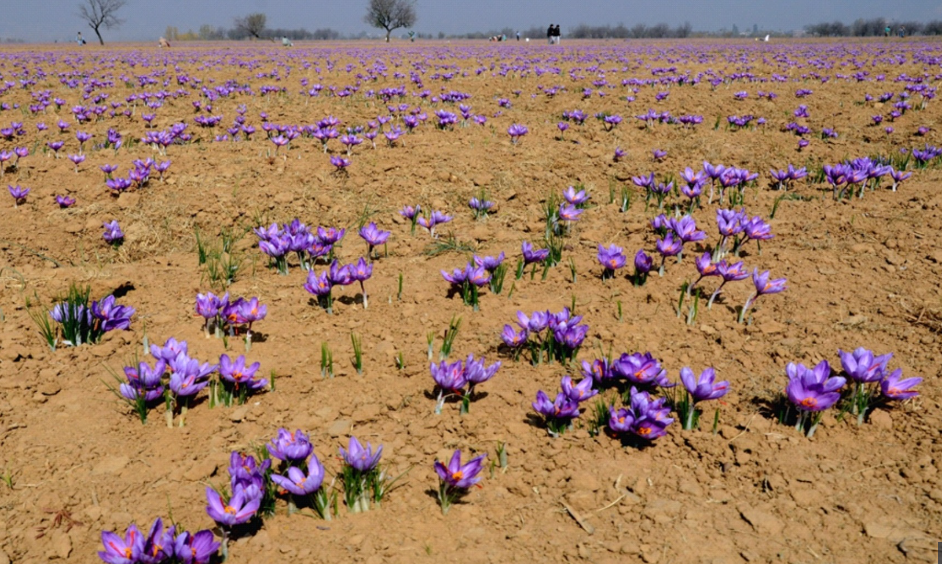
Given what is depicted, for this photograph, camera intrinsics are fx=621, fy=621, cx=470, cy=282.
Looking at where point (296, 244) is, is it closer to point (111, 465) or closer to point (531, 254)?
point (531, 254)

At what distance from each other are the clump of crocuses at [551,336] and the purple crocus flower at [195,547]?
1830 millimetres

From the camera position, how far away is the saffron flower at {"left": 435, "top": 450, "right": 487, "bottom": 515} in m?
2.38

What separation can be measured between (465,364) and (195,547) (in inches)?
57.6

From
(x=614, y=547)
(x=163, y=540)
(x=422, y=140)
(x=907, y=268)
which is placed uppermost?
(x=422, y=140)

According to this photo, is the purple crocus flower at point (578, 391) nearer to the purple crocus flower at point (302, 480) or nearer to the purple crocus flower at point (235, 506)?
the purple crocus flower at point (302, 480)

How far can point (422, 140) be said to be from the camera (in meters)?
8.41

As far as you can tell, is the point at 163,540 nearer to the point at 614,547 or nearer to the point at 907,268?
the point at 614,547

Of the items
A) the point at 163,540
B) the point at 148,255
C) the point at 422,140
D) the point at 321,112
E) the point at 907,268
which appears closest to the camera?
the point at 163,540

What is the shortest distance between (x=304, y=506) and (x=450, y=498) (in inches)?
23.2

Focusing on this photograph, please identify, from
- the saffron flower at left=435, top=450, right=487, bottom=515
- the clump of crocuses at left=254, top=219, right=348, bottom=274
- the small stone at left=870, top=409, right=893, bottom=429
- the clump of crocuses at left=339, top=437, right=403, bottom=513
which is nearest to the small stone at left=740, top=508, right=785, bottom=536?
the small stone at left=870, top=409, right=893, bottom=429

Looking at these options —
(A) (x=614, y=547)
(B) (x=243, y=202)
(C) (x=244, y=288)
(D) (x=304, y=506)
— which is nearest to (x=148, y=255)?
(B) (x=243, y=202)

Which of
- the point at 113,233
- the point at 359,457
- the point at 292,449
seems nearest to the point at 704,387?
the point at 359,457

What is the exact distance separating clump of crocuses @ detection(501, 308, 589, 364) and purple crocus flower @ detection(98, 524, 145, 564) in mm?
1998

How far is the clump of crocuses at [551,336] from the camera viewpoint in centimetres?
340
